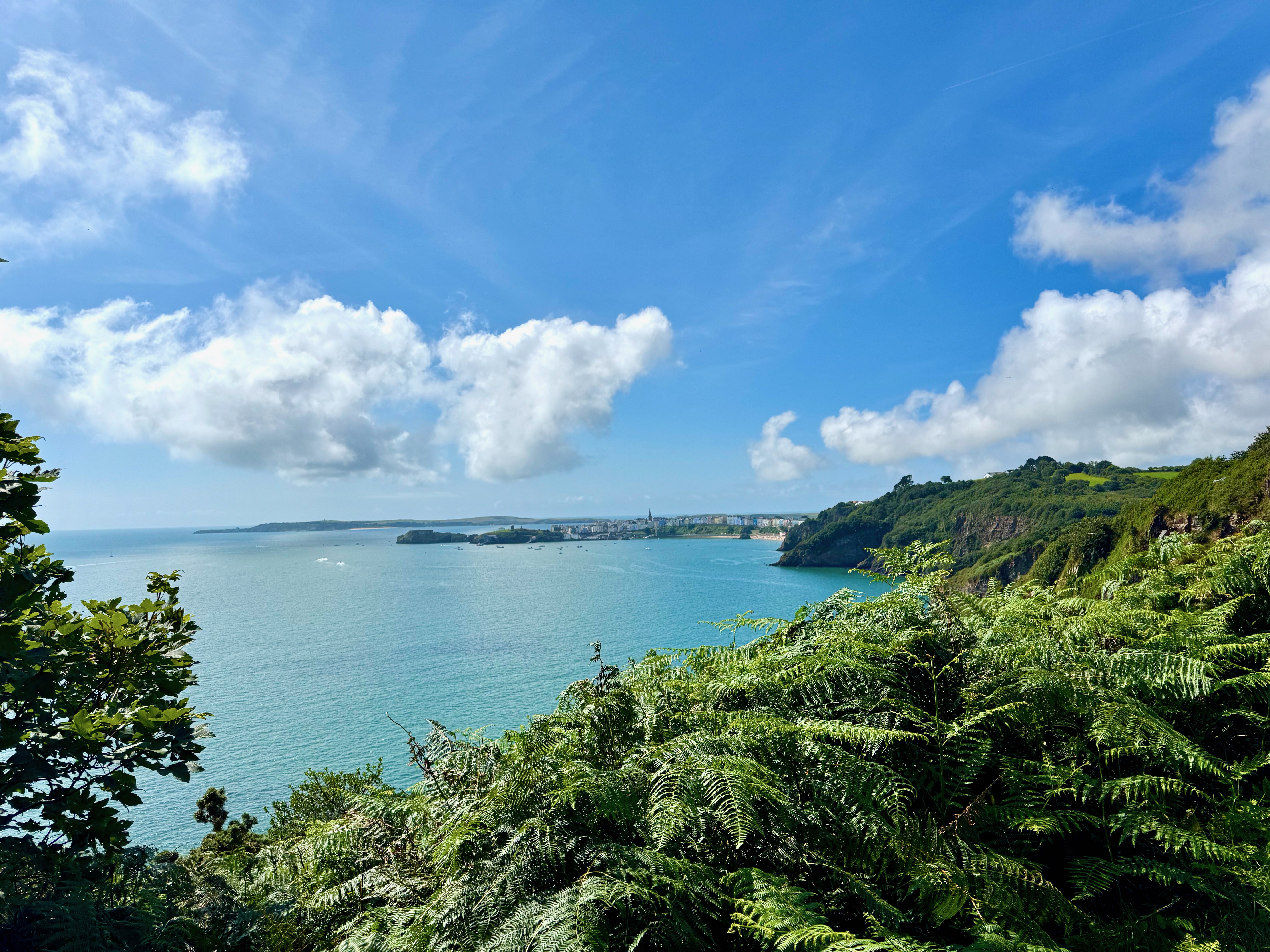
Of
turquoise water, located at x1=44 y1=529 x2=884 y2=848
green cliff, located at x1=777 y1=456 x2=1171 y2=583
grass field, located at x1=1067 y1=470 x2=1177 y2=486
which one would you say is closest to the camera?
turquoise water, located at x1=44 y1=529 x2=884 y2=848

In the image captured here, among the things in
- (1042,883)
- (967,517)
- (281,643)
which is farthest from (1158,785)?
(967,517)

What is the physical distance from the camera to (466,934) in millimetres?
2336

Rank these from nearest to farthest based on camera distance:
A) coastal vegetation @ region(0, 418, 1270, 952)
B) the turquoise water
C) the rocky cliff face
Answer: coastal vegetation @ region(0, 418, 1270, 952) → the turquoise water → the rocky cliff face

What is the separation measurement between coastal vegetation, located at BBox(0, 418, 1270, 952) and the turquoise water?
13.8 ft

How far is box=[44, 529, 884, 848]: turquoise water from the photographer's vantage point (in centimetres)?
3375

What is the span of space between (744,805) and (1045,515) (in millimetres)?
121371

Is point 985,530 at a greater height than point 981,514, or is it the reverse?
point 981,514

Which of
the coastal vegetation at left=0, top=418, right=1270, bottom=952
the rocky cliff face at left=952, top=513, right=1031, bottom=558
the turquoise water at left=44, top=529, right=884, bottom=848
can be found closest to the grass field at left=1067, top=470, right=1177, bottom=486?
the rocky cliff face at left=952, top=513, right=1031, bottom=558

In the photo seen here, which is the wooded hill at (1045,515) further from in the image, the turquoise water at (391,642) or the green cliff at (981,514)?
the turquoise water at (391,642)

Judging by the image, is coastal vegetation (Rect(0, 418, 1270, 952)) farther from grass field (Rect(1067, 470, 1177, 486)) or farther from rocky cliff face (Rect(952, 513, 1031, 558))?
grass field (Rect(1067, 470, 1177, 486))

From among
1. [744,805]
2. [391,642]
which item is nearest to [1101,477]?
[391,642]

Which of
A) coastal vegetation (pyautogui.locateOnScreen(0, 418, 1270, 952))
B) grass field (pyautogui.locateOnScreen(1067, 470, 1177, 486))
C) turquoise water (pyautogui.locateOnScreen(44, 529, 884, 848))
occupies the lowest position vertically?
turquoise water (pyautogui.locateOnScreen(44, 529, 884, 848))

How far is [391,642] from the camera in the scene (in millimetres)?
60750

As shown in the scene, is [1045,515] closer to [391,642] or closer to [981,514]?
[981,514]
